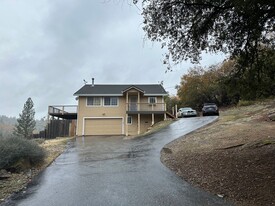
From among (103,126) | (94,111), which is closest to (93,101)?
(94,111)

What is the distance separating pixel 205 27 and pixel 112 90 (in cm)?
2752

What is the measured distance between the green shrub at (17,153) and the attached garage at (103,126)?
68.4 ft

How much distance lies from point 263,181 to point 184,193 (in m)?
2.04

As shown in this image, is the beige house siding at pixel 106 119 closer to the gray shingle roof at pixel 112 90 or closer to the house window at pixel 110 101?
the house window at pixel 110 101

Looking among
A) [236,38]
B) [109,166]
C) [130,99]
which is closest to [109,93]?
[130,99]

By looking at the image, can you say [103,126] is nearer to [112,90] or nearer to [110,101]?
[110,101]

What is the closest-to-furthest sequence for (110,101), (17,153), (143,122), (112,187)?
1. (112,187)
2. (17,153)
3. (143,122)
4. (110,101)

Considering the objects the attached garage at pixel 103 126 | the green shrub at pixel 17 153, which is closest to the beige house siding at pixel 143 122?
the attached garage at pixel 103 126

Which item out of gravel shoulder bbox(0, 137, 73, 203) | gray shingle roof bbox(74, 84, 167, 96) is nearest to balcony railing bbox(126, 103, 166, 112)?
gray shingle roof bbox(74, 84, 167, 96)

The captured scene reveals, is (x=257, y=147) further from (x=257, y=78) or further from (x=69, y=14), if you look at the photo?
(x=69, y=14)

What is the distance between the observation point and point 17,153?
1208 cm

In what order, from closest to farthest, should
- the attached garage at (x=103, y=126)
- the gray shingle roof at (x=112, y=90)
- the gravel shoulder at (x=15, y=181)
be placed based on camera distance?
the gravel shoulder at (x=15, y=181), the attached garage at (x=103, y=126), the gray shingle roof at (x=112, y=90)

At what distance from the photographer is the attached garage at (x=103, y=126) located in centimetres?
3453

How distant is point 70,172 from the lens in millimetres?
11414
